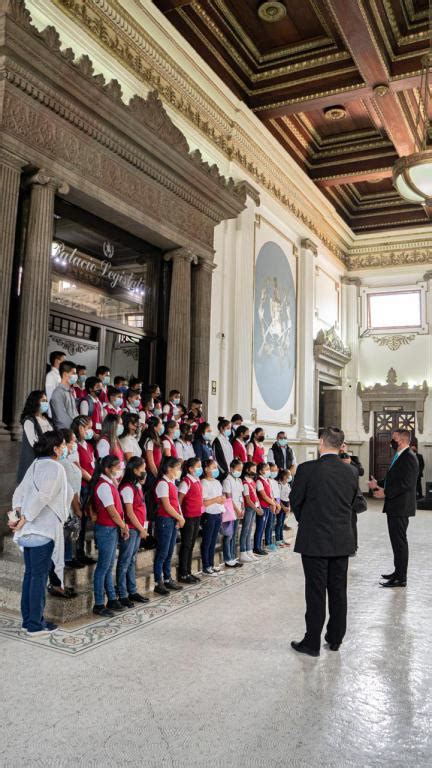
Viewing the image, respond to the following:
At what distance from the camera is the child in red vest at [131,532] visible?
466cm

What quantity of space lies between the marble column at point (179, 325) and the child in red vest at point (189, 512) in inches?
123

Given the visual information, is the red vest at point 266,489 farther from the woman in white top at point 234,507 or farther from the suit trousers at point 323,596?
the suit trousers at point 323,596

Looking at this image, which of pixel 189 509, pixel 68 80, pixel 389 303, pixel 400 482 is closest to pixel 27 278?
pixel 68 80

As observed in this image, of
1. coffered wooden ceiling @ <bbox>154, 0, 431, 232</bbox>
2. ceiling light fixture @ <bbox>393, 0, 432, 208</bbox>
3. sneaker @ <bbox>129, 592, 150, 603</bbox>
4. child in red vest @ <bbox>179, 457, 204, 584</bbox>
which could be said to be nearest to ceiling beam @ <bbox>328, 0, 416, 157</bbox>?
coffered wooden ceiling @ <bbox>154, 0, 431, 232</bbox>

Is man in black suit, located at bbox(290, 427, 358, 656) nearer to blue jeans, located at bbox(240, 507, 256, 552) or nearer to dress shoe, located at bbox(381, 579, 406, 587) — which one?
dress shoe, located at bbox(381, 579, 406, 587)

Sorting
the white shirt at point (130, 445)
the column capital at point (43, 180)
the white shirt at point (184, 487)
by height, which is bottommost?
the white shirt at point (184, 487)

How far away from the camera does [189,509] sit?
18.2ft

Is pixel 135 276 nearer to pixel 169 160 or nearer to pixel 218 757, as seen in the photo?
pixel 169 160

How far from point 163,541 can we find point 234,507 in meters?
1.47

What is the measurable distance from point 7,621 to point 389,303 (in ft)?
46.7

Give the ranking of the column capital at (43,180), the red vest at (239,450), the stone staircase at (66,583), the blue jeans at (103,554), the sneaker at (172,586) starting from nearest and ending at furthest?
the stone staircase at (66,583)
the blue jeans at (103,554)
the sneaker at (172,586)
the column capital at (43,180)
the red vest at (239,450)

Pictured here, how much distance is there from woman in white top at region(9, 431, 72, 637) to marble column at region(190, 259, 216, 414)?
16.5 feet

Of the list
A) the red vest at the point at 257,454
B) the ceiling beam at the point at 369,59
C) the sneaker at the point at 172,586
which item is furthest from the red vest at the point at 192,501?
the ceiling beam at the point at 369,59

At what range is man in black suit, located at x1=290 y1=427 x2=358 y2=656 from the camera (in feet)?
12.5
